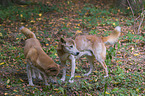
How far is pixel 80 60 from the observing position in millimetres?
8109

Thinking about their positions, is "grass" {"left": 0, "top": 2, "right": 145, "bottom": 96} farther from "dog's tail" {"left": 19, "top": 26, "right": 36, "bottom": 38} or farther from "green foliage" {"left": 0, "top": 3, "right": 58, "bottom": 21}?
"dog's tail" {"left": 19, "top": 26, "right": 36, "bottom": 38}

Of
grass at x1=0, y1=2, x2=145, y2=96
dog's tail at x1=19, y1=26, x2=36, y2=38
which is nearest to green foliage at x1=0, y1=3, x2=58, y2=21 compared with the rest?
grass at x1=0, y1=2, x2=145, y2=96

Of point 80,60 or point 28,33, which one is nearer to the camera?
point 28,33

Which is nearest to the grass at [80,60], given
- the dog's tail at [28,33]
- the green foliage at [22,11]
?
the green foliage at [22,11]

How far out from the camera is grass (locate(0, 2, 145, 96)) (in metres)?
5.68

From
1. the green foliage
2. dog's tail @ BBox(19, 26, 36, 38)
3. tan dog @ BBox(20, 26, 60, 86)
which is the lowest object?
tan dog @ BBox(20, 26, 60, 86)

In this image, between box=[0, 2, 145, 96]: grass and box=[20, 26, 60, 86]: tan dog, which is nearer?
box=[20, 26, 60, 86]: tan dog

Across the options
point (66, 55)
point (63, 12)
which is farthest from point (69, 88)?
point (63, 12)

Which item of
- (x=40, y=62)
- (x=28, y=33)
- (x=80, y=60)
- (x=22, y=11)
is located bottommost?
(x=80, y=60)

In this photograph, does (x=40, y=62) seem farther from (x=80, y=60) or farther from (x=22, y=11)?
(x=22, y=11)

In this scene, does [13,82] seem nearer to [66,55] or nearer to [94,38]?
[66,55]

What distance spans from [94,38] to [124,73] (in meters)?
1.59

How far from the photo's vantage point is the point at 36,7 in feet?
41.7

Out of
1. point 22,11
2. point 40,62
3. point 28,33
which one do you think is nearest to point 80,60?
point 28,33
